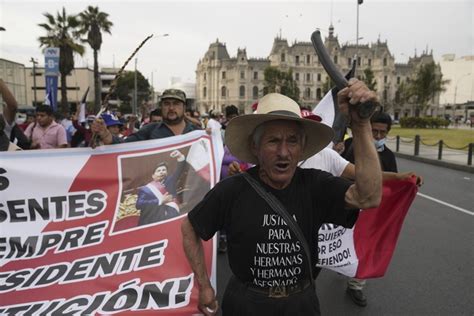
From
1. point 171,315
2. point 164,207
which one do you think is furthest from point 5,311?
point 164,207

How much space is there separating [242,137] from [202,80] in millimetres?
141317

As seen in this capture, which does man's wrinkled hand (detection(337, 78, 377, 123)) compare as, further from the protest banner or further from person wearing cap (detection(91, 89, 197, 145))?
person wearing cap (detection(91, 89, 197, 145))

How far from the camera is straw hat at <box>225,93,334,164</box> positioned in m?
1.98

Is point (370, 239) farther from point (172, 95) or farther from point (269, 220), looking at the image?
point (172, 95)

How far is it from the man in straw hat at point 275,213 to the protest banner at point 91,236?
1.03 metres

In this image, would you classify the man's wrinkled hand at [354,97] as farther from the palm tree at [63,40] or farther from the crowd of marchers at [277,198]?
the palm tree at [63,40]

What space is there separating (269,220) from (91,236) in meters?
1.76

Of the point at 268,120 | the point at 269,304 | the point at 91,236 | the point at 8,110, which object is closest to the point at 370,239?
the point at 269,304

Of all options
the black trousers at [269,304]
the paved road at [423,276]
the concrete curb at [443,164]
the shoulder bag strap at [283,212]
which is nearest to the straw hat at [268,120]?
the shoulder bag strap at [283,212]

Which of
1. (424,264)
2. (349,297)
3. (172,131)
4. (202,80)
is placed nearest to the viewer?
(349,297)

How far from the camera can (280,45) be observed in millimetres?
129125

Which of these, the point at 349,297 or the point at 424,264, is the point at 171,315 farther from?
the point at 424,264

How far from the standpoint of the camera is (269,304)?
6.39 feet

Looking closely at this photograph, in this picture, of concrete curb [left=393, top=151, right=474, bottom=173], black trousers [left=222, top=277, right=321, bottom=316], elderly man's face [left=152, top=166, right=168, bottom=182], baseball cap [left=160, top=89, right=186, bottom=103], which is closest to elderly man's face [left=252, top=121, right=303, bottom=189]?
black trousers [left=222, top=277, right=321, bottom=316]
